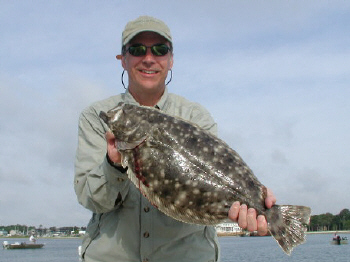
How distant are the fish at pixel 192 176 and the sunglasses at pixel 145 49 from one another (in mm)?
1110

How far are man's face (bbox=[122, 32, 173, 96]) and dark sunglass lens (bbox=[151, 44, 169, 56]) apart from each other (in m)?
0.04

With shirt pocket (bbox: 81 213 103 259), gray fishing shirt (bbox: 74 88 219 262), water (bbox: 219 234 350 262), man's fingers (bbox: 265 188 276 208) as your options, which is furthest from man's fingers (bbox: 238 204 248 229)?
water (bbox: 219 234 350 262)

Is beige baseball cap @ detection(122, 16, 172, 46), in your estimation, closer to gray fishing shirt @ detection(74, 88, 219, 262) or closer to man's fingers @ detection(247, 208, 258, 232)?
gray fishing shirt @ detection(74, 88, 219, 262)

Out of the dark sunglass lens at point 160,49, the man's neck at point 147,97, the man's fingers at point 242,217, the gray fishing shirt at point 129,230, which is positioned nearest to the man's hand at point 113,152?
the gray fishing shirt at point 129,230

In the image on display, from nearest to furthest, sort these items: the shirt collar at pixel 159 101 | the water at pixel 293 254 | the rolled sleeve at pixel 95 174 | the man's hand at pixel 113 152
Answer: the man's hand at pixel 113 152
the rolled sleeve at pixel 95 174
the shirt collar at pixel 159 101
the water at pixel 293 254

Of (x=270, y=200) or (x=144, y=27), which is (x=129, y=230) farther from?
(x=144, y=27)

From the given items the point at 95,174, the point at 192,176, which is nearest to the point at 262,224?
the point at 192,176

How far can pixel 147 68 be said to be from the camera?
5590mm

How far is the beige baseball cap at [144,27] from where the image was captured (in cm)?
554

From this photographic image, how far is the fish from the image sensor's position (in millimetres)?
4359

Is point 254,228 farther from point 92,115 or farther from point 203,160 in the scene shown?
point 92,115

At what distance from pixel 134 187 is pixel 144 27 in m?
1.87

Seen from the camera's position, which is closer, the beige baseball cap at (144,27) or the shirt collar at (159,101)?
the beige baseball cap at (144,27)

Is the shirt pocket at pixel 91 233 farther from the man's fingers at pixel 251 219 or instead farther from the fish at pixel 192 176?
the man's fingers at pixel 251 219
